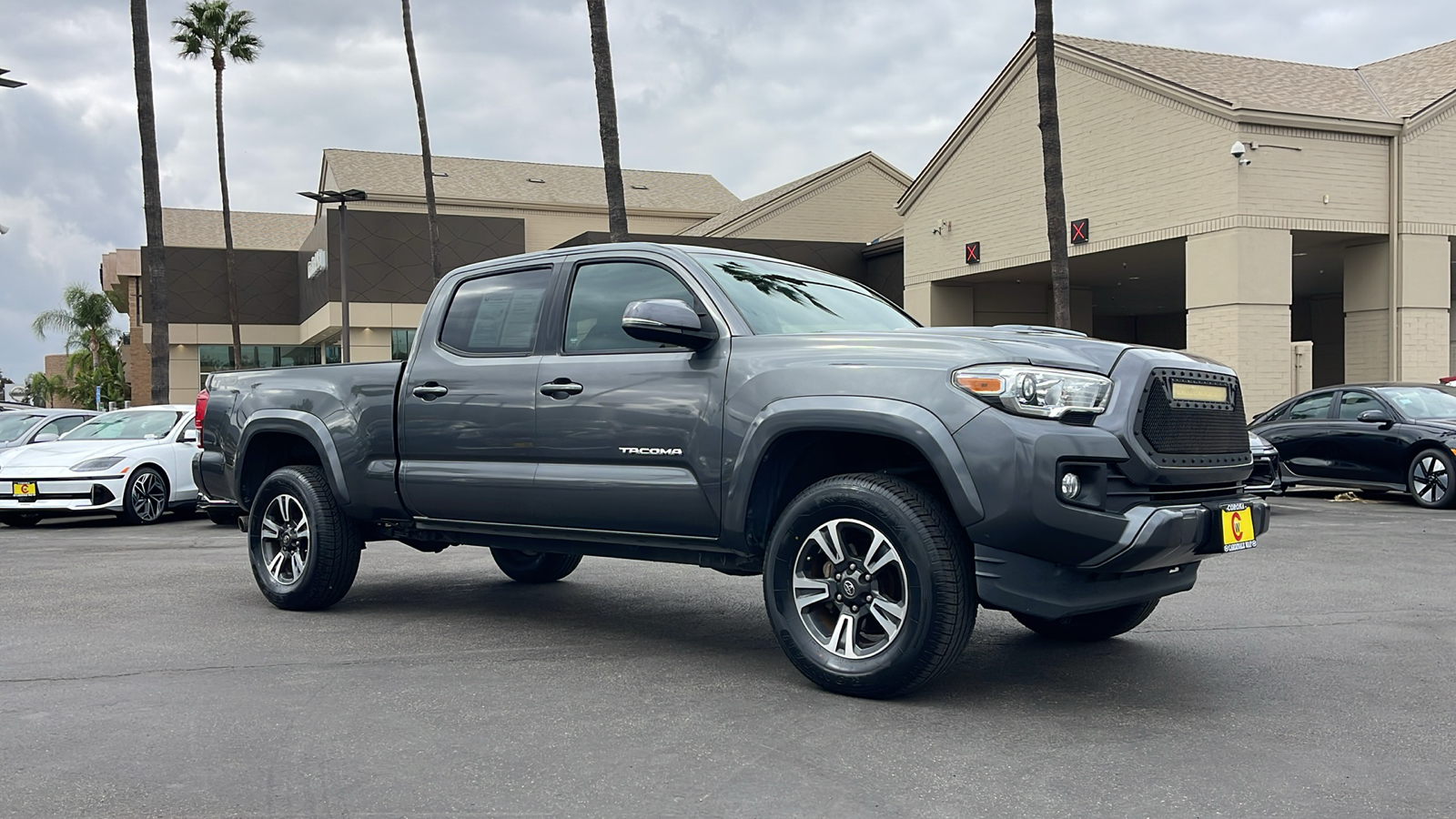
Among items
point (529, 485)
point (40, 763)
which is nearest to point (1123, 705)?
point (529, 485)

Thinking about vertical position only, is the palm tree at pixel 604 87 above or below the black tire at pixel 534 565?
above

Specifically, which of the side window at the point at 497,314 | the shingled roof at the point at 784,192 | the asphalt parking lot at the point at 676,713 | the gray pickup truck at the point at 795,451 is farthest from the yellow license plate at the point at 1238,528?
the shingled roof at the point at 784,192

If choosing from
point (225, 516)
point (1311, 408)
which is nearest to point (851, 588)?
point (225, 516)

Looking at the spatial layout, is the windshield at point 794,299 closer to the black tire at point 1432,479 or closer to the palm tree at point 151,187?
the black tire at point 1432,479

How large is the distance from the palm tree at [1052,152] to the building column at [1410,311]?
7196 millimetres

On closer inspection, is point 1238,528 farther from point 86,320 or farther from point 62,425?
point 86,320

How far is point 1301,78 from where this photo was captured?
2525cm

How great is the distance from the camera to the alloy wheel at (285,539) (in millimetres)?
7234

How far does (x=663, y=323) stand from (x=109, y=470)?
11.2 metres

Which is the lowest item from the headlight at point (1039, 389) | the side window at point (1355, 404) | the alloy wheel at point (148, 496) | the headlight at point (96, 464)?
the alloy wheel at point (148, 496)

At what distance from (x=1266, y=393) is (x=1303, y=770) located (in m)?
19.9

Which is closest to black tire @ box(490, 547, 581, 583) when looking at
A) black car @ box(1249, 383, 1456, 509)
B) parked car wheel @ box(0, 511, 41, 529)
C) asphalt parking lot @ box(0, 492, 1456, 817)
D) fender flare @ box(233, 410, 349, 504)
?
asphalt parking lot @ box(0, 492, 1456, 817)

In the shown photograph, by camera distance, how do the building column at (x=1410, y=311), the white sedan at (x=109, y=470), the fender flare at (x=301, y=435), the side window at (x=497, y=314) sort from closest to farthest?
1. the side window at (x=497, y=314)
2. the fender flare at (x=301, y=435)
3. the white sedan at (x=109, y=470)
4. the building column at (x=1410, y=311)

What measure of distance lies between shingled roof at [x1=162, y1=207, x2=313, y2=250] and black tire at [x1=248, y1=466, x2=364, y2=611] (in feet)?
190
